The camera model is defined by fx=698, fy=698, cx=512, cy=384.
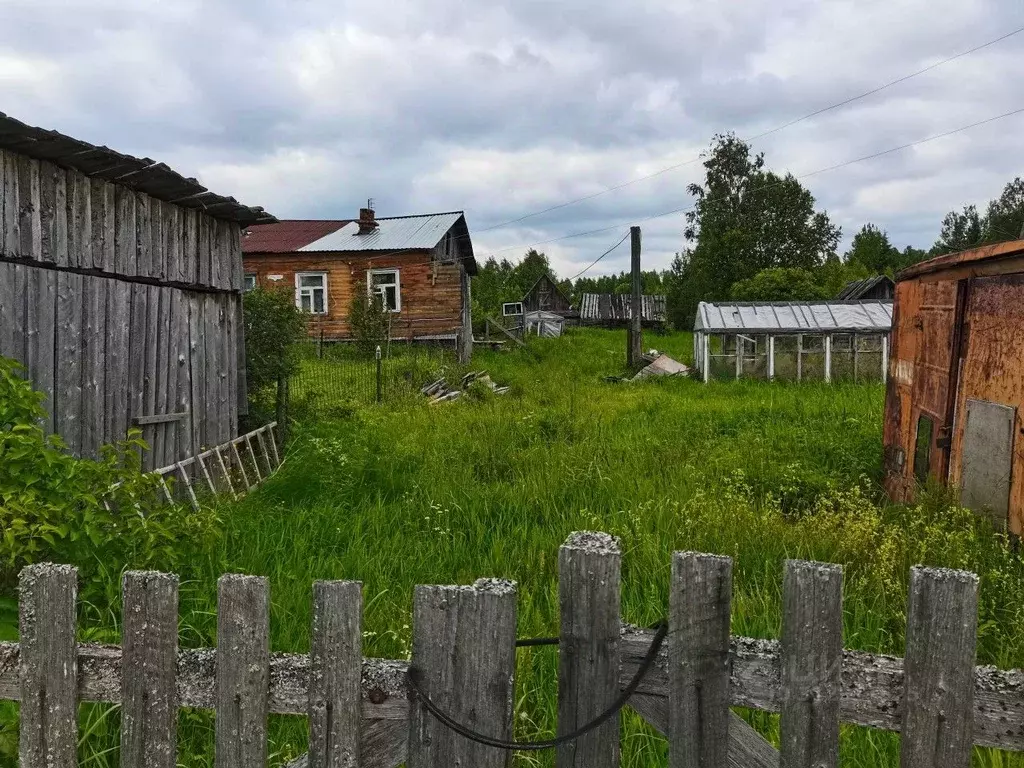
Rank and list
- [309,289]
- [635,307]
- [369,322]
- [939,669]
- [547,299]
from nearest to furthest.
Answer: [939,669], [369,322], [309,289], [635,307], [547,299]

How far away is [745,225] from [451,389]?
1136 inches

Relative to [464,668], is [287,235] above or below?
above

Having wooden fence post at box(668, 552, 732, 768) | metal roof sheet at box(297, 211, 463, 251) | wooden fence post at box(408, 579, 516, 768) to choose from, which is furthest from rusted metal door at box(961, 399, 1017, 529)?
metal roof sheet at box(297, 211, 463, 251)

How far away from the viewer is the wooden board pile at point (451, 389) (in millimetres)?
16234

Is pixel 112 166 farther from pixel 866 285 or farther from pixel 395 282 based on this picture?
pixel 866 285

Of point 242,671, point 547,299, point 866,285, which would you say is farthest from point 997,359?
point 547,299

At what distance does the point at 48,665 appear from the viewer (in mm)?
1719

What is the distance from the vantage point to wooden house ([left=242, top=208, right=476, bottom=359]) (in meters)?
23.5

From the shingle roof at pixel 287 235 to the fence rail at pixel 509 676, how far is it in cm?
2381

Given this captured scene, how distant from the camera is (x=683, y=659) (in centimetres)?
151

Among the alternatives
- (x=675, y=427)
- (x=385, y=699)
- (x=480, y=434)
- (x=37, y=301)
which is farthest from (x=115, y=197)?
(x=675, y=427)

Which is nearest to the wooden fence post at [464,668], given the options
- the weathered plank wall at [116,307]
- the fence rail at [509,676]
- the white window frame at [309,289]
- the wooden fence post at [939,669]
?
the fence rail at [509,676]

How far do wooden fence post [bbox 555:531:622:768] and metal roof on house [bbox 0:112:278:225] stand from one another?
5416 mm

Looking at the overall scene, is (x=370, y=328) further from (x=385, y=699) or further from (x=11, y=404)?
(x=385, y=699)
